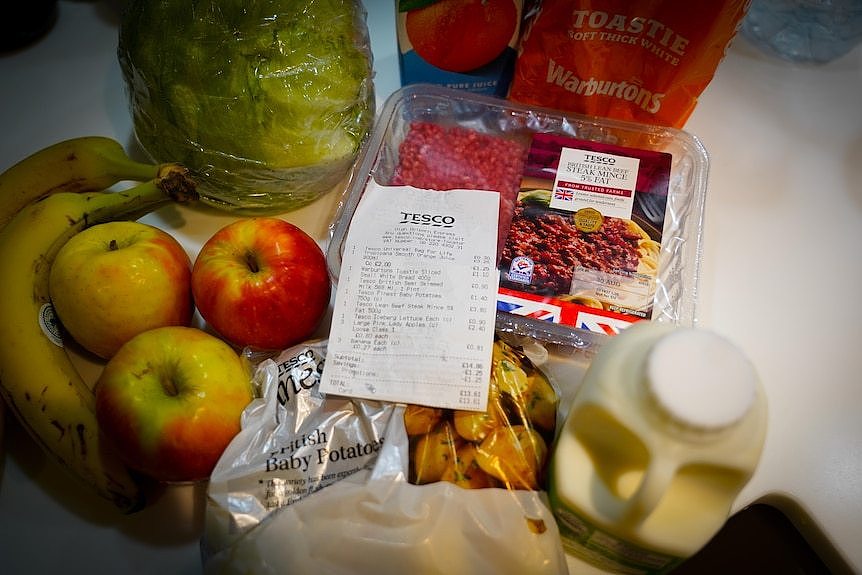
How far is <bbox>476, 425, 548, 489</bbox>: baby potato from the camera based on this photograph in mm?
568

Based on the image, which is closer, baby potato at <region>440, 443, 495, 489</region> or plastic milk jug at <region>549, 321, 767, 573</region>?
plastic milk jug at <region>549, 321, 767, 573</region>

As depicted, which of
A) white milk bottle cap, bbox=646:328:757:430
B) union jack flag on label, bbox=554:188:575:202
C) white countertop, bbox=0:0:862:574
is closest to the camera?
white milk bottle cap, bbox=646:328:757:430

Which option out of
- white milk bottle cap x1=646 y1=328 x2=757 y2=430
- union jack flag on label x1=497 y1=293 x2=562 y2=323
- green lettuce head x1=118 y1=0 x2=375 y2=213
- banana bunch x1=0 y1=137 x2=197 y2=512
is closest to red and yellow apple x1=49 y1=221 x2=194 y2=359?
banana bunch x1=0 y1=137 x2=197 y2=512

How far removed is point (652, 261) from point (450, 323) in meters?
0.27

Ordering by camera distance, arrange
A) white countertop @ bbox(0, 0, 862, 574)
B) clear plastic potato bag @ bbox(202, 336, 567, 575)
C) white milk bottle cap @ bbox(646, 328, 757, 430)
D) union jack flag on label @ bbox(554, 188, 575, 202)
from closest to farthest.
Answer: white milk bottle cap @ bbox(646, 328, 757, 430) → clear plastic potato bag @ bbox(202, 336, 567, 575) → white countertop @ bbox(0, 0, 862, 574) → union jack flag on label @ bbox(554, 188, 575, 202)

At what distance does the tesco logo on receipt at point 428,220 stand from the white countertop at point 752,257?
0.17m

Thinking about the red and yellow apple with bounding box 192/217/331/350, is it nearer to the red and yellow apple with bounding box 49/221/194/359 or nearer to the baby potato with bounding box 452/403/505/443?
the red and yellow apple with bounding box 49/221/194/359

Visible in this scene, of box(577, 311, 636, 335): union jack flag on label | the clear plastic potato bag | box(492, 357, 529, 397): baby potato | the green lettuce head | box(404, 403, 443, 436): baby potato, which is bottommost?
the clear plastic potato bag

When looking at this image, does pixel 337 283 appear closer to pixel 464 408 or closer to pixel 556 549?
pixel 464 408

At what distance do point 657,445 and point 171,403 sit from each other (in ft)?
1.44

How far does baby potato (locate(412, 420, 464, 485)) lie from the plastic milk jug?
0.10 meters

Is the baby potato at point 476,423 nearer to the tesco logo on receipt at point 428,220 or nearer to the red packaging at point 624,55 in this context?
the tesco logo on receipt at point 428,220

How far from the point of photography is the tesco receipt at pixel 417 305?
2.02 ft

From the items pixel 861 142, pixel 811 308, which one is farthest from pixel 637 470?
pixel 861 142
